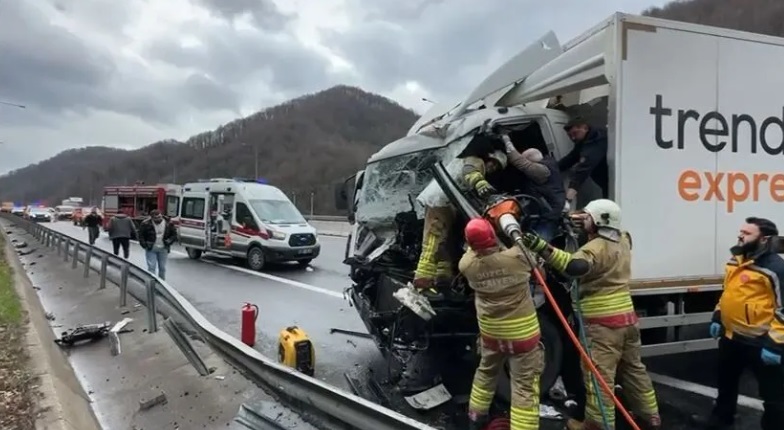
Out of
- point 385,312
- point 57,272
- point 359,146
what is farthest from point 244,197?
point 359,146

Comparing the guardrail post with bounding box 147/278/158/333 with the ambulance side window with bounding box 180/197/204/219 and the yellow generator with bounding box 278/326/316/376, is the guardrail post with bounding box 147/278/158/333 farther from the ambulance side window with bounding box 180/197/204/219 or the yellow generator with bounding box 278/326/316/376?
the ambulance side window with bounding box 180/197/204/219

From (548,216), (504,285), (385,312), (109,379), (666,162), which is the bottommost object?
(109,379)

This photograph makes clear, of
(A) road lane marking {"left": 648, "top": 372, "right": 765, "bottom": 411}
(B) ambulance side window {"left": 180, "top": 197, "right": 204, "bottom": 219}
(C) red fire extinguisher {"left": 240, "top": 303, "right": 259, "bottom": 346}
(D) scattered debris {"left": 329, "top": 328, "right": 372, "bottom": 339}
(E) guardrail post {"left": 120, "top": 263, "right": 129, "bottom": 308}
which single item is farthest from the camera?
(B) ambulance side window {"left": 180, "top": 197, "right": 204, "bottom": 219}

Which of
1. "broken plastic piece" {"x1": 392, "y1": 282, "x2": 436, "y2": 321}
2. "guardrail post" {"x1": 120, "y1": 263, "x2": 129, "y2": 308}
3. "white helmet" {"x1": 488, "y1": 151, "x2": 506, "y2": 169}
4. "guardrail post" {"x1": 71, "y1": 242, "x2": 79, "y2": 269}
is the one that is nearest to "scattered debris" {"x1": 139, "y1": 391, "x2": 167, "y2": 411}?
"broken plastic piece" {"x1": 392, "y1": 282, "x2": 436, "y2": 321}

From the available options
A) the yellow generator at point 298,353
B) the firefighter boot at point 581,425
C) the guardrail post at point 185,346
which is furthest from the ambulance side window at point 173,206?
the firefighter boot at point 581,425

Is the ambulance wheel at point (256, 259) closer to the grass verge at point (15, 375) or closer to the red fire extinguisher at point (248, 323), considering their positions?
the grass verge at point (15, 375)

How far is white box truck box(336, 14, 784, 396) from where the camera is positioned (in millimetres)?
4594

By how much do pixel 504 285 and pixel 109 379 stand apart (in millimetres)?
4556

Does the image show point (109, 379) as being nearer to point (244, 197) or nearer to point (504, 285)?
point (504, 285)

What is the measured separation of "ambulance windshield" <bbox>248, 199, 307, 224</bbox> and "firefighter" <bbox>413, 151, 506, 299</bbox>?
34.2ft

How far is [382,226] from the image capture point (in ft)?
20.2

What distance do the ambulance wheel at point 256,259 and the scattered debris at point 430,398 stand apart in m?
10.1

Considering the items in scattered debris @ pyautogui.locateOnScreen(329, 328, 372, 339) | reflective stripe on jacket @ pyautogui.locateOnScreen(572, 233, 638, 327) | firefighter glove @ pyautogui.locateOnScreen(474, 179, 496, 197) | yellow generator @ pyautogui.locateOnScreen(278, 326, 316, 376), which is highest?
firefighter glove @ pyautogui.locateOnScreen(474, 179, 496, 197)

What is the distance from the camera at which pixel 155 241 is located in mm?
11703
